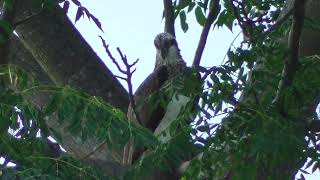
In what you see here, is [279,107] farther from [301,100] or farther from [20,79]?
[20,79]

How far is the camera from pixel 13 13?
3.67 m

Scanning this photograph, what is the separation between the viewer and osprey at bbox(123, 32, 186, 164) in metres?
4.53

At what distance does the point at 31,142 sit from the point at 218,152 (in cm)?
73

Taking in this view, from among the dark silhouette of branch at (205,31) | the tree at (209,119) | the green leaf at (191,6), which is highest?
the green leaf at (191,6)

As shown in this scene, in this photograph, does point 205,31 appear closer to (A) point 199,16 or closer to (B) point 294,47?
(A) point 199,16

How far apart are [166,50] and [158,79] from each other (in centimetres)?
53

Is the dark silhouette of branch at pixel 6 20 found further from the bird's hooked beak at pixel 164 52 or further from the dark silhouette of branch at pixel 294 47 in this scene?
the bird's hooked beak at pixel 164 52

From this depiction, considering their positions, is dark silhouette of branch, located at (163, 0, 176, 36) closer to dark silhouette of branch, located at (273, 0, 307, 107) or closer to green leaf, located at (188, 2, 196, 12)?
green leaf, located at (188, 2, 196, 12)

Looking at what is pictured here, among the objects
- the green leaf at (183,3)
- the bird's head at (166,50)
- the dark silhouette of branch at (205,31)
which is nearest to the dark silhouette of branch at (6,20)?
the dark silhouette of branch at (205,31)

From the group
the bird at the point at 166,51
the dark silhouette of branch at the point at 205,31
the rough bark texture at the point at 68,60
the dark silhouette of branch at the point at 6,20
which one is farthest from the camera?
the bird at the point at 166,51

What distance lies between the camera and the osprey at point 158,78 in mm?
4529

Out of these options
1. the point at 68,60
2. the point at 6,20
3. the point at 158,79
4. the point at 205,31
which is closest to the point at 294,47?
the point at 205,31

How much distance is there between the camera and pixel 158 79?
5391mm

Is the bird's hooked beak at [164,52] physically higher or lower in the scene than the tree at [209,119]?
higher
